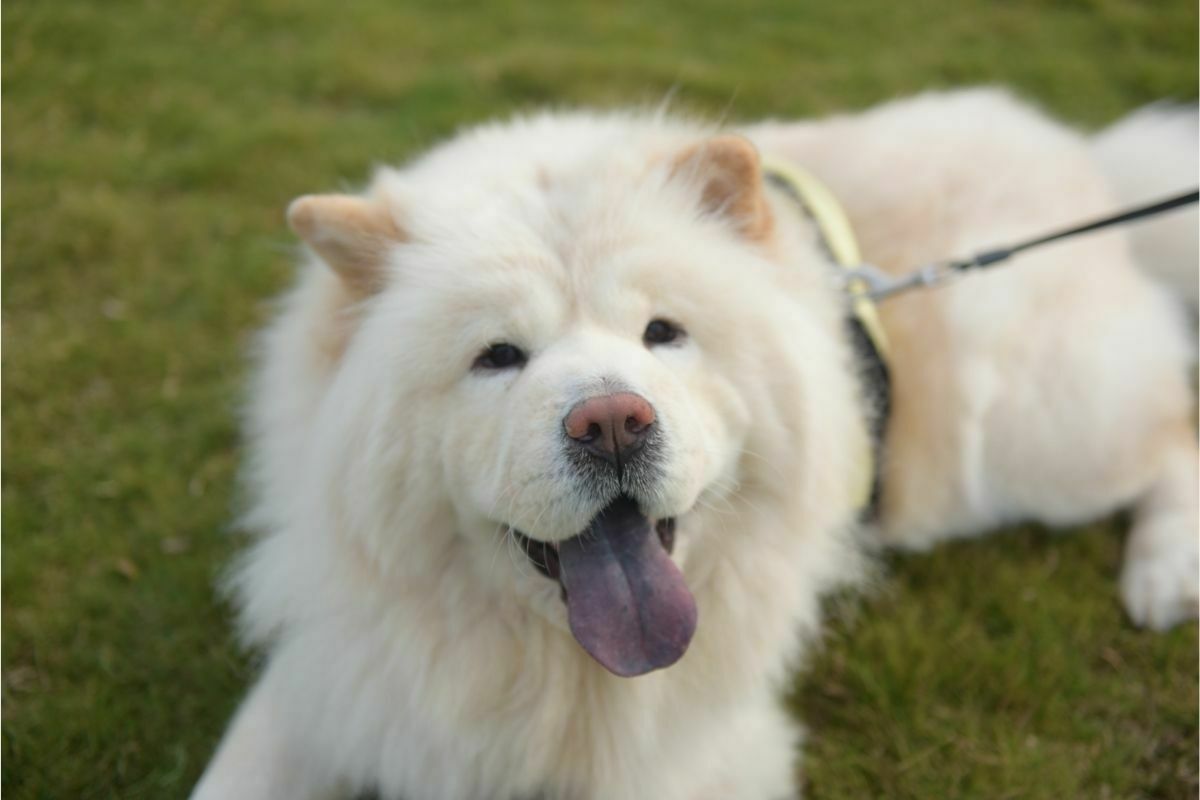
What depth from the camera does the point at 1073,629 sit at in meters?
2.90

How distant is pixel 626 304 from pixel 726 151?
0.48 metres

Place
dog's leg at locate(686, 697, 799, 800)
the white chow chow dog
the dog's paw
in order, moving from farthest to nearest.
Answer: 1. the dog's paw
2. dog's leg at locate(686, 697, 799, 800)
3. the white chow chow dog

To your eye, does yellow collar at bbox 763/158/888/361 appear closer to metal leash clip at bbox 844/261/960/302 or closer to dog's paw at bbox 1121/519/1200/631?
metal leash clip at bbox 844/261/960/302

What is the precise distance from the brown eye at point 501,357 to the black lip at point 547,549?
357 mm

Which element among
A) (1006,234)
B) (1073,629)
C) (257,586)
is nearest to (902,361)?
(1006,234)

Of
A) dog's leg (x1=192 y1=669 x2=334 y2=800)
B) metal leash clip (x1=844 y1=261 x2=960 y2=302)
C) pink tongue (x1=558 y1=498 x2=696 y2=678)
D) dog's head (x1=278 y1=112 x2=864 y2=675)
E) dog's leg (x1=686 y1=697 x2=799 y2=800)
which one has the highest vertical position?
dog's head (x1=278 y1=112 x2=864 y2=675)

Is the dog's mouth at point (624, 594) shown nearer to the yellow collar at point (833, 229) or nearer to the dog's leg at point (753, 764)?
the dog's leg at point (753, 764)

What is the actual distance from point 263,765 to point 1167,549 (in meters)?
2.85

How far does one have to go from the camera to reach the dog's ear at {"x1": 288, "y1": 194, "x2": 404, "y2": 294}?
A: 198 centimetres

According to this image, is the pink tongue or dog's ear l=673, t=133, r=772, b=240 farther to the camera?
dog's ear l=673, t=133, r=772, b=240

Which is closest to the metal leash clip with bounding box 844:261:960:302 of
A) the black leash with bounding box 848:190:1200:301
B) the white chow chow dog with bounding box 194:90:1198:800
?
the black leash with bounding box 848:190:1200:301

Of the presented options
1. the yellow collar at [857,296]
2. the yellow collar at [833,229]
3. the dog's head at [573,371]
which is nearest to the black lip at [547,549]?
the dog's head at [573,371]

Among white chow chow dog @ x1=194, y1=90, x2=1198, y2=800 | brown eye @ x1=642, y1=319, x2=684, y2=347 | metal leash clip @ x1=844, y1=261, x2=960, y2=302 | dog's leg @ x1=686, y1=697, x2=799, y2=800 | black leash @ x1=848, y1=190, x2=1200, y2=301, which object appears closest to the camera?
white chow chow dog @ x1=194, y1=90, x2=1198, y2=800

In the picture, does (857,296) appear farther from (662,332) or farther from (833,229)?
(662,332)
